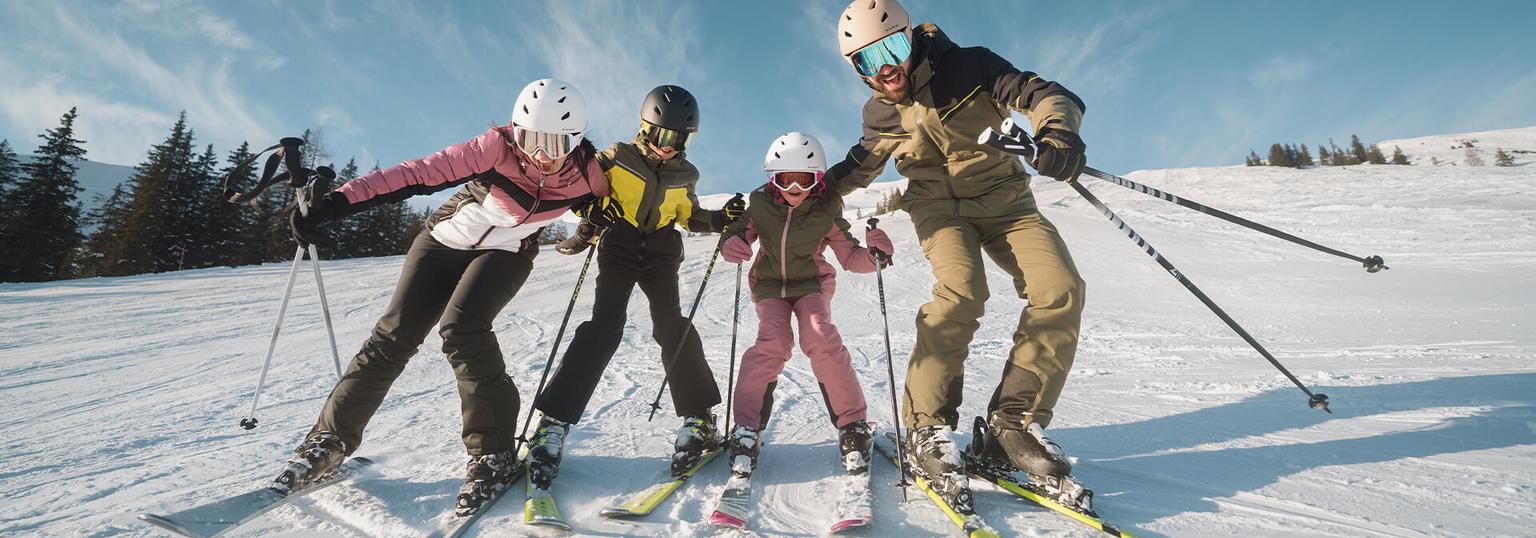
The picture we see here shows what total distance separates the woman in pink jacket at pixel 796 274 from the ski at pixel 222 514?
1.83m

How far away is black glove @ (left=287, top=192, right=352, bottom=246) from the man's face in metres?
2.60

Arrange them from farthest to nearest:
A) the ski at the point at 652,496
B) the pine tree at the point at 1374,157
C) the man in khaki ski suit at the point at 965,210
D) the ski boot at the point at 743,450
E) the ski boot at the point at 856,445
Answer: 1. the pine tree at the point at 1374,157
2. the ski boot at the point at 856,445
3. the ski boot at the point at 743,450
4. the man in khaki ski suit at the point at 965,210
5. the ski at the point at 652,496

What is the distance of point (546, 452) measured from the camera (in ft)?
8.84

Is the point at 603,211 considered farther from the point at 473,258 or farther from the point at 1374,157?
the point at 1374,157

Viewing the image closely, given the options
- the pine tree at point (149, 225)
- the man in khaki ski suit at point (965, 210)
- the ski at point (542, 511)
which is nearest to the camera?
the ski at point (542, 511)

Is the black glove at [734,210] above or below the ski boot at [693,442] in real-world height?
above

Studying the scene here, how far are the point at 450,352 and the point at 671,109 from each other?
5.80ft

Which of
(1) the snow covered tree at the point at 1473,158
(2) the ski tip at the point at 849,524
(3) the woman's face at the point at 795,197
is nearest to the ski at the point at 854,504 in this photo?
(2) the ski tip at the point at 849,524

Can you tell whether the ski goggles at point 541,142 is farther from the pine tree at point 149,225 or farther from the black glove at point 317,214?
the pine tree at point 149,225

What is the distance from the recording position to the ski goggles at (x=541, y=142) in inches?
119

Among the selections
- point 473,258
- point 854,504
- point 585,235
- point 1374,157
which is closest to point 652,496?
point 854,504

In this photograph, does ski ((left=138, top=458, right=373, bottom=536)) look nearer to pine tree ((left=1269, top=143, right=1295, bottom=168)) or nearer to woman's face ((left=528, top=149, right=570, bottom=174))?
woman's face ((left=528, top=149, right=570, bottom=174))

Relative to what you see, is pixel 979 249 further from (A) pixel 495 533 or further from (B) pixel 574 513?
(A) pixel 495 533

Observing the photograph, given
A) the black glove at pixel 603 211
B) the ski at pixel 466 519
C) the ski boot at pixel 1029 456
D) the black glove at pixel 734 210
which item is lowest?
the ski at pixel 466 519
